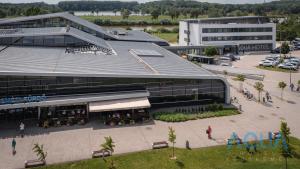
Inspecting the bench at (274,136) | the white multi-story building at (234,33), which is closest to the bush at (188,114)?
the bench at (274,136)

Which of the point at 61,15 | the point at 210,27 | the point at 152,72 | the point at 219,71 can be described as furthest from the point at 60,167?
the point at 210,27

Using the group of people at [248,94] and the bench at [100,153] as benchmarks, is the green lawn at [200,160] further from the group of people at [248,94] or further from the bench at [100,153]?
the group of people at [248,94]

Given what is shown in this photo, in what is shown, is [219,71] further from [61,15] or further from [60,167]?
[60,167]

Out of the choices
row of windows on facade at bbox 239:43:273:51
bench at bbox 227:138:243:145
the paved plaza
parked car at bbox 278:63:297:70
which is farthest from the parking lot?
bench at bbox 227:138:243:145

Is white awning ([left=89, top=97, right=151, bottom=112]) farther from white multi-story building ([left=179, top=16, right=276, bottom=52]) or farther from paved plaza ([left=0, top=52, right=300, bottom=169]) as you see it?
white multi-story building ([left=179, top=16, right=276, bottom=52])

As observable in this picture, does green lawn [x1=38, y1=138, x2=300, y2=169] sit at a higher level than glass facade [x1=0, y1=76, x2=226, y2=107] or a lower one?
lower
